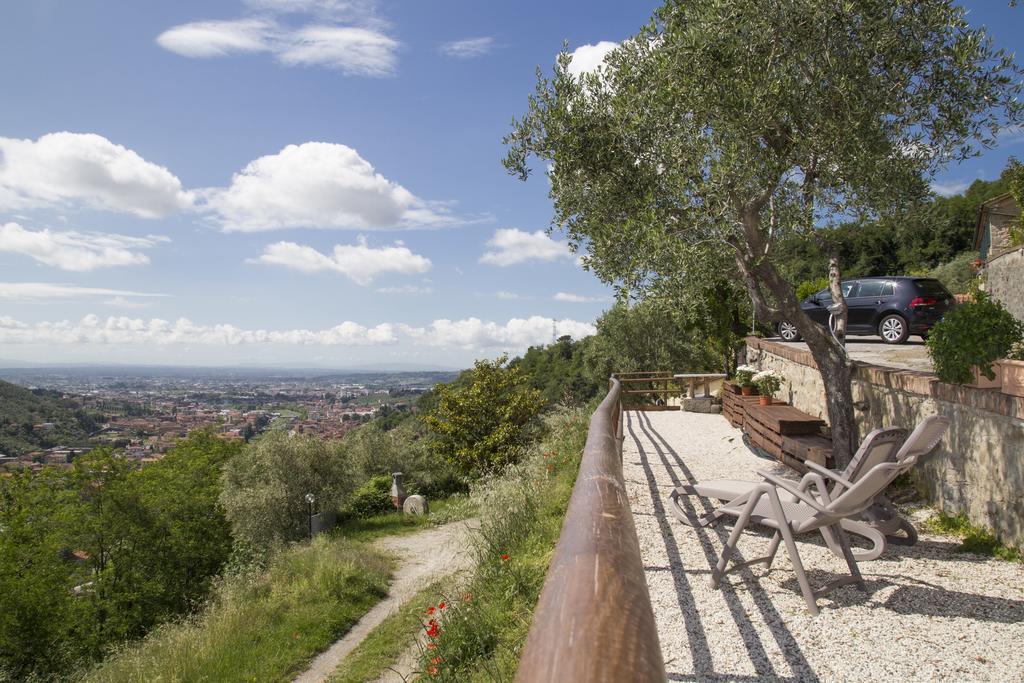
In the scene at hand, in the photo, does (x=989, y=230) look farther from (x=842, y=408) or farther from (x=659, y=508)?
(x=659, y=508)

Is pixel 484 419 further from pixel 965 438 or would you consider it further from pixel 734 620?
pixel 734 620

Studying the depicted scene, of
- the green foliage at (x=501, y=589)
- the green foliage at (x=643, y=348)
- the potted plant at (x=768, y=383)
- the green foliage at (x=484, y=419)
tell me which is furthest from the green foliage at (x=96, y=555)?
the green foliage at (x=643, y=348)

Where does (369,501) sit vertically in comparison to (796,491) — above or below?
below

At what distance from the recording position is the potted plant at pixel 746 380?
13133mm

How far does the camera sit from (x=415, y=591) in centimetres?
1317

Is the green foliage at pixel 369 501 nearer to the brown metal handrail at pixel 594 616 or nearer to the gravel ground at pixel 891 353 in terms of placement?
the gravel ground at pixel 891 353

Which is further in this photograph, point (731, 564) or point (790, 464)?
point (790, 464)

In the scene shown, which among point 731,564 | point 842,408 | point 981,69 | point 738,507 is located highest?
point 981,69

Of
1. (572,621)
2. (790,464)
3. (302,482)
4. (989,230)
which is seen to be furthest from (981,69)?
(989,230)

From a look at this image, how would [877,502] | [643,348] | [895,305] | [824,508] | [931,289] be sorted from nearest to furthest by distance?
[824,508] → [877,502] → [931,289] → [895,305] → [643,348]

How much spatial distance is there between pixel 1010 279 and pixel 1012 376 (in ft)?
48.2

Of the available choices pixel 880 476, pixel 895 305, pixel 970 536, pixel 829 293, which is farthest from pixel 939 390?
pixel 829 293

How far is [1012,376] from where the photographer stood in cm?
527

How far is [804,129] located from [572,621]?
337 inches
